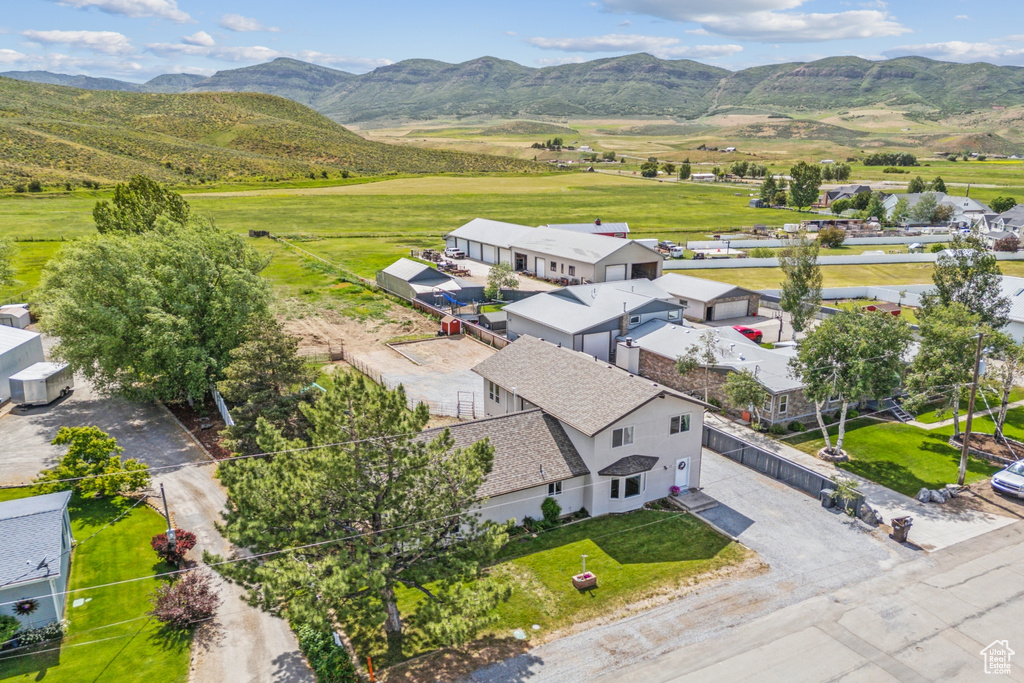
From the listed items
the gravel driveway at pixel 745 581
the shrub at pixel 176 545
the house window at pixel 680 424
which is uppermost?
the house window at pixel 680 424

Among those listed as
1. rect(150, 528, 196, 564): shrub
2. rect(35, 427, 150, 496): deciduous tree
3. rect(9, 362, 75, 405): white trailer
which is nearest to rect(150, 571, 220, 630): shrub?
rect(150, 528, 196, 564): shrub

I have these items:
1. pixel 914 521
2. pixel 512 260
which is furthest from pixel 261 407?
pixel 512 260

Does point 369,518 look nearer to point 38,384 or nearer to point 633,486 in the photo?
point 633,486

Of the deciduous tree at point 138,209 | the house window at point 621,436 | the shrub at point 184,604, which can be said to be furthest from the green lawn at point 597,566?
the deciduous tree at point 138,209

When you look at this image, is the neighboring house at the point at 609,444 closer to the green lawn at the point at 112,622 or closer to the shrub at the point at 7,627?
the green lawn at the point at 112,622

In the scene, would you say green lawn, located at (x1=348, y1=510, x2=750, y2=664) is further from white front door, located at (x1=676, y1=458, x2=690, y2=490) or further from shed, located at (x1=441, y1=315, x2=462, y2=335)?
shed, located at (x1=441, y1=315, x2=462, y2=335)
